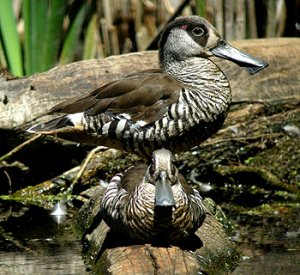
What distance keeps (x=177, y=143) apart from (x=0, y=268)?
4.69ft

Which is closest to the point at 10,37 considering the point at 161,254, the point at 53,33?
the point at 53,33

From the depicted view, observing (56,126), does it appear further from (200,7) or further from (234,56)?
(200,7)

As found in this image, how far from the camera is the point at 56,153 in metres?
7.62

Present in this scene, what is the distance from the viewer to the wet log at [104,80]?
7.32m

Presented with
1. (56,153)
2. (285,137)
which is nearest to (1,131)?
(56,153)

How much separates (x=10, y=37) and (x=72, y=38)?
2.41 feet

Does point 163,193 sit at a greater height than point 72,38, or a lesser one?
greater

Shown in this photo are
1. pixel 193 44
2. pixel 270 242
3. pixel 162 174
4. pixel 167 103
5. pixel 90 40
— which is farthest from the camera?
pixel 90 40

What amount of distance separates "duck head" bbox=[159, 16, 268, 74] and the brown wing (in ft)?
0.69

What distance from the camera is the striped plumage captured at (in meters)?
5.06

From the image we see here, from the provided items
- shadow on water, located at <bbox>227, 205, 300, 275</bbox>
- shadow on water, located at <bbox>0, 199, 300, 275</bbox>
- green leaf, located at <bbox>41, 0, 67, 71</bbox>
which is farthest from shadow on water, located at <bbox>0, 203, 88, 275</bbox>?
green leaf, located at <bbox>41, 0, 67, 71</bbox>

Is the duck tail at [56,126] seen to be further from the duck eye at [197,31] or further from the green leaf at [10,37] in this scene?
the green leaf at [10,37]

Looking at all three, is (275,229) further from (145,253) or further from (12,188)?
(12,188)

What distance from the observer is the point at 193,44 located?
6.63 metres
